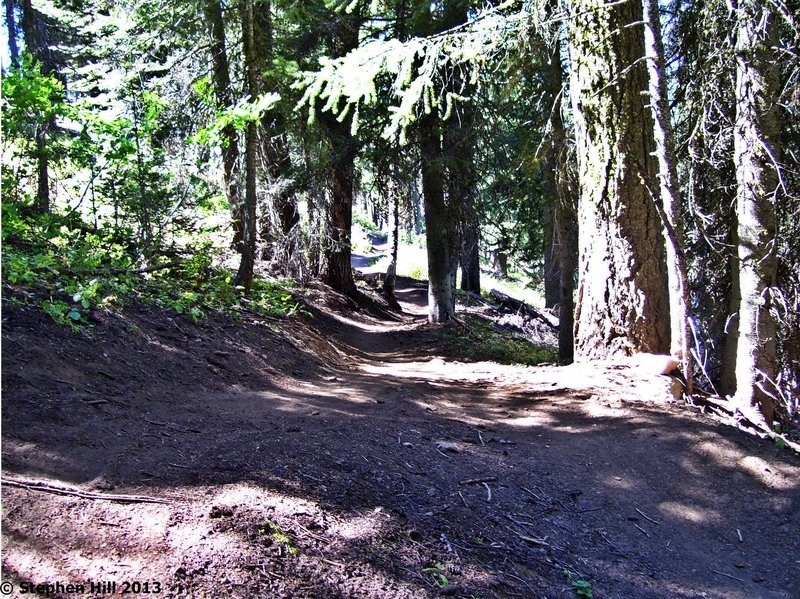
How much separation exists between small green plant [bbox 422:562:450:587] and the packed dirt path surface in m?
0.01

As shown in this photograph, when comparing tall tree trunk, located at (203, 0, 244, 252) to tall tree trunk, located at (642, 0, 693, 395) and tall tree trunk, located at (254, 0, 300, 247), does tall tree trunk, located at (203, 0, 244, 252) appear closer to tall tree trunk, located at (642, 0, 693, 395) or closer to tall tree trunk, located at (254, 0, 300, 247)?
tall tree trunk, located at (254, 0, 300, 247)

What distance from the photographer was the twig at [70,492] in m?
2.89

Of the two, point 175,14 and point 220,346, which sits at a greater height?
point 175,14

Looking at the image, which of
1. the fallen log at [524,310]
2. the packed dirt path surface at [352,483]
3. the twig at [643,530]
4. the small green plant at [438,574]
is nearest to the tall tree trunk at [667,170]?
the packed dirt path surface at [352,483]

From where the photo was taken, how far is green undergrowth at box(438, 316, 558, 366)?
460 inches

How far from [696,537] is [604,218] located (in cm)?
Answer: 345

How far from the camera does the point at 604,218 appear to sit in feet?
21.3

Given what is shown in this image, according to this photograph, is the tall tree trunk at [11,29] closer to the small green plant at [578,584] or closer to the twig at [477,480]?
the twig at [477,480]

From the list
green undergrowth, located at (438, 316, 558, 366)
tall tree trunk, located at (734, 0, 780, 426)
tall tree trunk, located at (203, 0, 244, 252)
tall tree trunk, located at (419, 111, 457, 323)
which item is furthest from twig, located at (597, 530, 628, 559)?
tall tree trunk, located at (419, 111, 457, 323)

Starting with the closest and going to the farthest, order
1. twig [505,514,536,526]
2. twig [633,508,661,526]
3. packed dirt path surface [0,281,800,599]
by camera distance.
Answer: packed dirt path surface [0,281,800,599] < twig [505,514,536,526] < twig [633,508,661,526]

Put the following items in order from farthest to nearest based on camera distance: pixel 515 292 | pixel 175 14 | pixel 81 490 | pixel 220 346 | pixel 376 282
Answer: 1. pixel 515 292
2. pixel 376 282
3. pixel 175 14
4. pixel 220 346
5. pixel 81 490

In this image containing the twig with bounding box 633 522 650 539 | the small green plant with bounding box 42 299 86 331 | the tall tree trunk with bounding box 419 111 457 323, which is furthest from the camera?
the tall tree trunk with bounding box 419 111 457 323

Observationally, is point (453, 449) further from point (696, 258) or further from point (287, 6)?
point (287, 6)

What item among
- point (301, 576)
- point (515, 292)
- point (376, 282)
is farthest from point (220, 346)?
point (515, 292)
